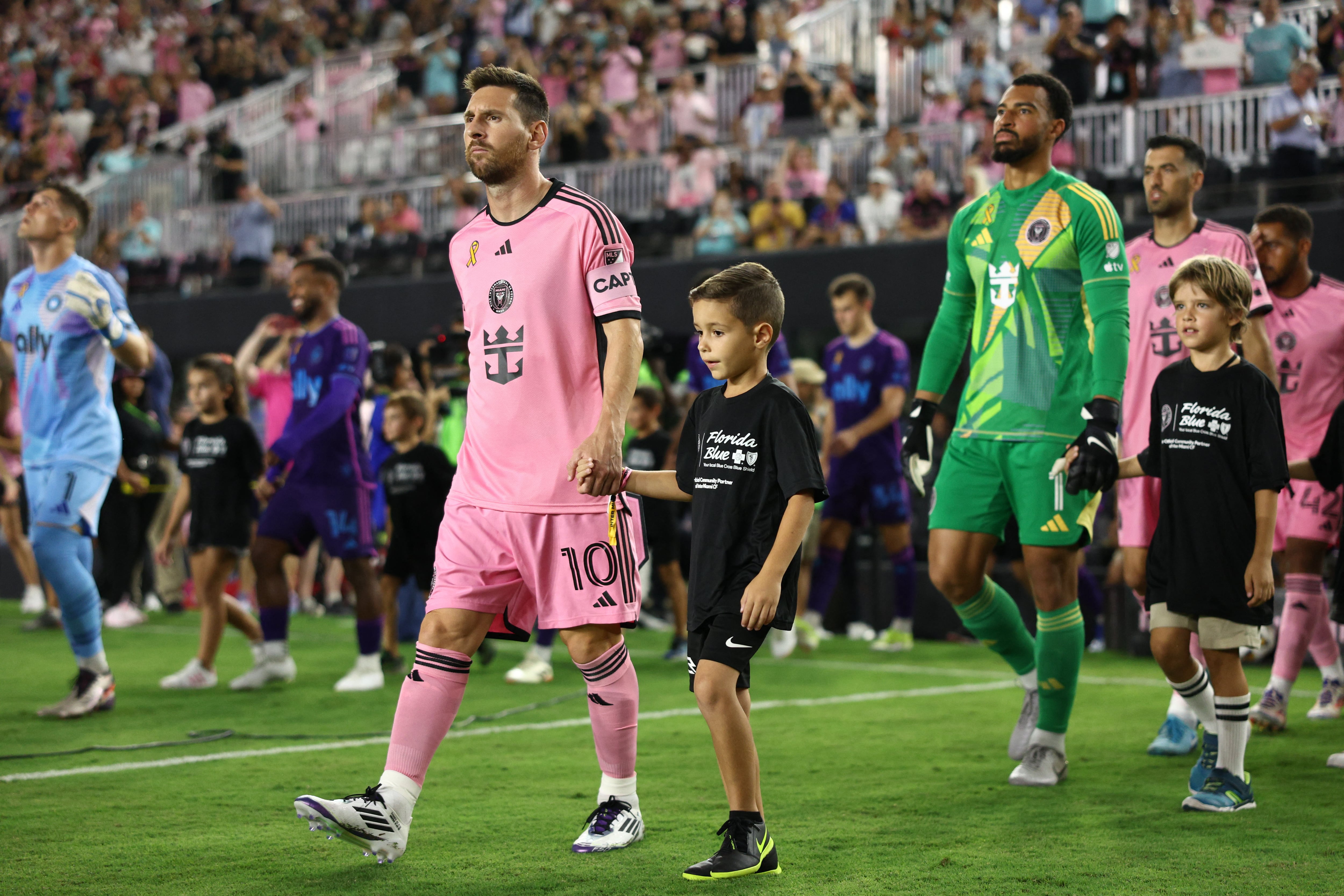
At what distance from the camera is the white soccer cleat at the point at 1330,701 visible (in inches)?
245

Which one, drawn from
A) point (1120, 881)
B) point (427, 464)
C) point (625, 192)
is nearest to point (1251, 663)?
point (427, 464)

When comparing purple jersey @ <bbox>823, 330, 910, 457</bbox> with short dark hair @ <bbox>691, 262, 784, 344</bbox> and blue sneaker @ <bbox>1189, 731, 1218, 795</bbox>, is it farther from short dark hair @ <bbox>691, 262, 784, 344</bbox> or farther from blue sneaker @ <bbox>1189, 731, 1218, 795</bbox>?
short dark hair @ <bbox>691, 262, 784, 344</bbox>

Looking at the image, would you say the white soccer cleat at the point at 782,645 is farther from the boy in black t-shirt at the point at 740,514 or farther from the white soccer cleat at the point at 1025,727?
the boy in black t-shirt at the point at 740,514

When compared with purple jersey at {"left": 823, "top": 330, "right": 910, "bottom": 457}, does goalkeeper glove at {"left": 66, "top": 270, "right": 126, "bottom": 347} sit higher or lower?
higher

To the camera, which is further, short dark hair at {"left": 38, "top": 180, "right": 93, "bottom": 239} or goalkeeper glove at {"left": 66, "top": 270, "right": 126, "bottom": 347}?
short dark hair at {"left": 38, "top": 180, "right": 93, "bottom": 239}

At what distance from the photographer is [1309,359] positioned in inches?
236

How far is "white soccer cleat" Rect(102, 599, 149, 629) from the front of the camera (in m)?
11.3

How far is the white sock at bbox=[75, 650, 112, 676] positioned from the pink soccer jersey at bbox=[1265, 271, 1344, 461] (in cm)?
513

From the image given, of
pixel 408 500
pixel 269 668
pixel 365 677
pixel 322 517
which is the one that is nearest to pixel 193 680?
pixel 269 668

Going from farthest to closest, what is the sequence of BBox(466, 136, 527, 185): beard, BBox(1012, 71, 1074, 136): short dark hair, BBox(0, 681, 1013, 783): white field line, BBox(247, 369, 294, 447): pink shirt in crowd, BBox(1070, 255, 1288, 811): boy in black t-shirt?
A: BBox(247, 369, 294, 447): pink shirt in crowd < BBox(0, 681, 1013, 783): white field line < BBox(1012, 71, 1074, 136): short dark hair < BBox(1070, 255, 1288, 811): boy in black t-shirt < BBox(466, 136, 527, 185): beard

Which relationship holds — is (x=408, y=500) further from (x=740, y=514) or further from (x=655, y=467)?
(x=740, y=514)

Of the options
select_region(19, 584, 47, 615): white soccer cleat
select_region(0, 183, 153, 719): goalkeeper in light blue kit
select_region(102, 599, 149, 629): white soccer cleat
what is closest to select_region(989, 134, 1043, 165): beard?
select_region(0, 183, 153, 719): goalkeeper in light blue kit

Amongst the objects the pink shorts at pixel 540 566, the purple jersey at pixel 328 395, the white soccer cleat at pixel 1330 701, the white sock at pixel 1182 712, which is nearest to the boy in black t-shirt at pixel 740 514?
the pink shorts at pixel 540 566

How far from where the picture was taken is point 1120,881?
11.7 ft
